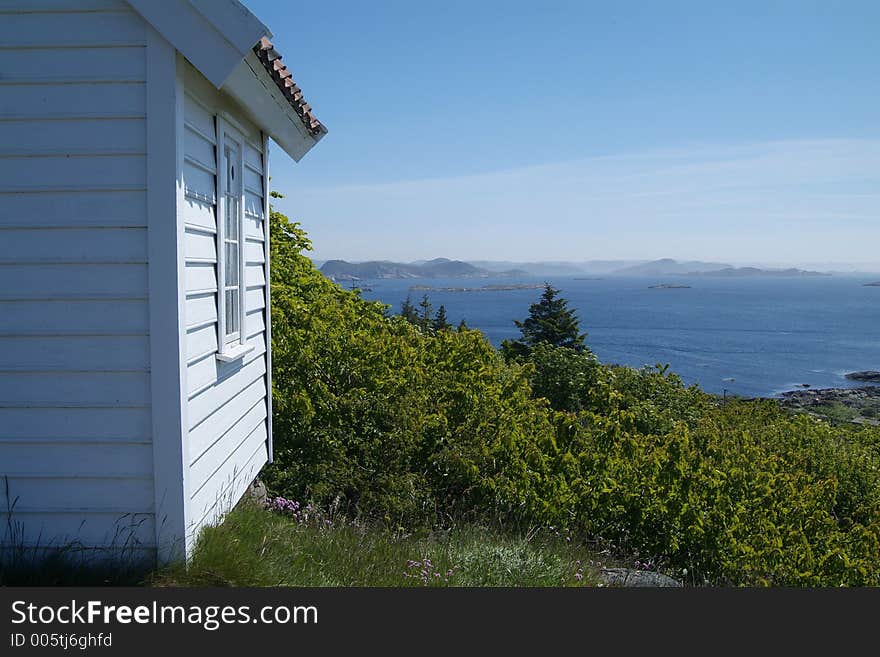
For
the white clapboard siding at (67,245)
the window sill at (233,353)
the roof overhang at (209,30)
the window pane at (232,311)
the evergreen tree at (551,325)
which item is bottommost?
the evergreen tree at (551,325)

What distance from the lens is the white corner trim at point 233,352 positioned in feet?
18.4

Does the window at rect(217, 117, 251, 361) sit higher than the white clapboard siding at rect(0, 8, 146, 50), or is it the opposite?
the white clapboard siding at rect(0, 8, 146, 50)

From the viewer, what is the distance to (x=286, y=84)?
6211mm

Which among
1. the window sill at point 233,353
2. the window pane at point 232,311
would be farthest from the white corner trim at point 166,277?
the window pane at point 232,311

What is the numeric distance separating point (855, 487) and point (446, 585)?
1105 cm

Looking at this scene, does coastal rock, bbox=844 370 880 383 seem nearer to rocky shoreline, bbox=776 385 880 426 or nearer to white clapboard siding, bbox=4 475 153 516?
rocky shoreline, bbox=776 385 880 426

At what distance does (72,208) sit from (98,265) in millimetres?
377

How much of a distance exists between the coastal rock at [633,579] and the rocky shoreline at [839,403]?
44.5m

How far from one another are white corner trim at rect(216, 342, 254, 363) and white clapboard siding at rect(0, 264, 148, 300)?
1004mm

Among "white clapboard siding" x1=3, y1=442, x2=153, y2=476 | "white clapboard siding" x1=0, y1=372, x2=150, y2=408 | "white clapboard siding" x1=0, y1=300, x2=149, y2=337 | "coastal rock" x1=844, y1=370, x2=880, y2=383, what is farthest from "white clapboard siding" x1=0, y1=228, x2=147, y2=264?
"coastal rock" x1=844, y1=370, x2=880, y2=383

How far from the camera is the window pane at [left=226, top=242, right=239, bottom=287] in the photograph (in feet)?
20.2

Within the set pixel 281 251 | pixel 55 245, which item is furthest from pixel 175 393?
pixel 281 251

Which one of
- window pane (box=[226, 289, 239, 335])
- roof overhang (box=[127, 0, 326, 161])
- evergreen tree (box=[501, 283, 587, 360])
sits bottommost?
evergreen tree (box=[501, 283, 587, 360])

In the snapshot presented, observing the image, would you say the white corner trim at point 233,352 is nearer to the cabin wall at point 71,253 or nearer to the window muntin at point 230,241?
the window muntin at point 230,241
